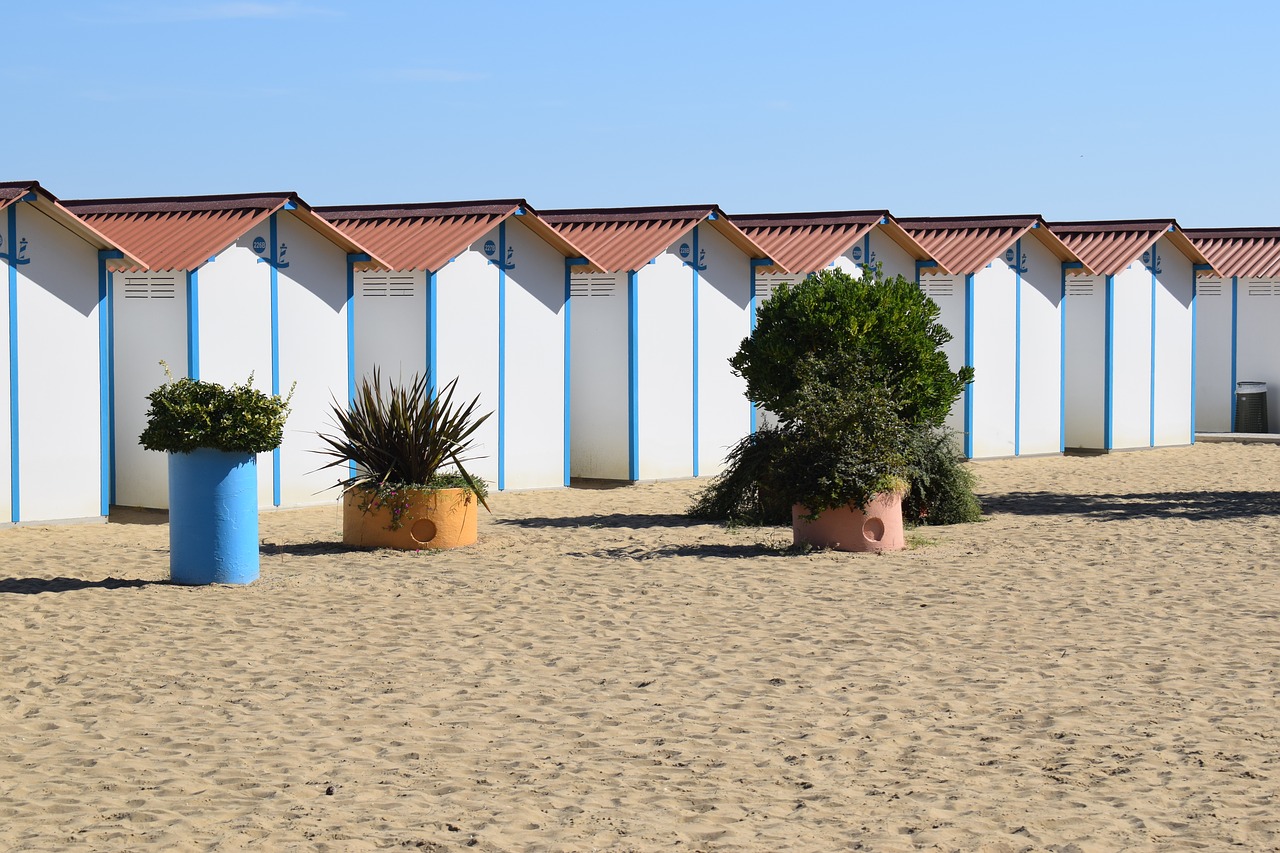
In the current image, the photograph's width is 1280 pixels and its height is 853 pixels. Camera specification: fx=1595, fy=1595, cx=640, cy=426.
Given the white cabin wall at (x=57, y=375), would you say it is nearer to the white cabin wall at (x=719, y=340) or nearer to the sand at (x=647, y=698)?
the sand at (x=647, y=698)

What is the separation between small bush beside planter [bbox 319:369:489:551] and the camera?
41.1ft

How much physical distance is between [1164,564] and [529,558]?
184 inches

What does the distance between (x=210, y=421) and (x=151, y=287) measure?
4686 mm

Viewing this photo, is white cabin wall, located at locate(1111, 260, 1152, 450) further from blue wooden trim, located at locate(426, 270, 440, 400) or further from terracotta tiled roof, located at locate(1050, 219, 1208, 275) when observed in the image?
blue wooden trim, located at locate(426, 270, 440, 400)

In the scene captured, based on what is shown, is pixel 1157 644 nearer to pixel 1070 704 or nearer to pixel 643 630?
pixel 1070 704

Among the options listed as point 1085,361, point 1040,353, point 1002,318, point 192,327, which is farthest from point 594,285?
point 1085,361

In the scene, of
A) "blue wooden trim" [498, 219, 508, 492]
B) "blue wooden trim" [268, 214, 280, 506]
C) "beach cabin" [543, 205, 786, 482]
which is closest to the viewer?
"blue wooden trim" [268, 214, 280, 506]

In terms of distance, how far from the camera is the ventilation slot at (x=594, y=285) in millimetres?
18594

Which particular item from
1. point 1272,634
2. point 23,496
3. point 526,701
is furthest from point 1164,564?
point 23,496

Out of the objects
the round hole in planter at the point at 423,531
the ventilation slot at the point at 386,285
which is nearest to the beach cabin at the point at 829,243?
the ventilation slot at the point at 386,285

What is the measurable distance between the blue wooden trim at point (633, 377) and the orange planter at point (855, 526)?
6.20 m

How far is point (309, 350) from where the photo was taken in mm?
15773

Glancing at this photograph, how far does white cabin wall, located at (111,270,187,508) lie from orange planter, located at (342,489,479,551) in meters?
3.04

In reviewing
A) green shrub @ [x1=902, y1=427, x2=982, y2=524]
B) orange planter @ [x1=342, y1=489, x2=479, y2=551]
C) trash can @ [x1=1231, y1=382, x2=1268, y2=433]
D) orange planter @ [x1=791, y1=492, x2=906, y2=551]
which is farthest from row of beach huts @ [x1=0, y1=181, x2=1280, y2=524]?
orange planter @ [x1=791, y1=492, x2=906, y2=551]
